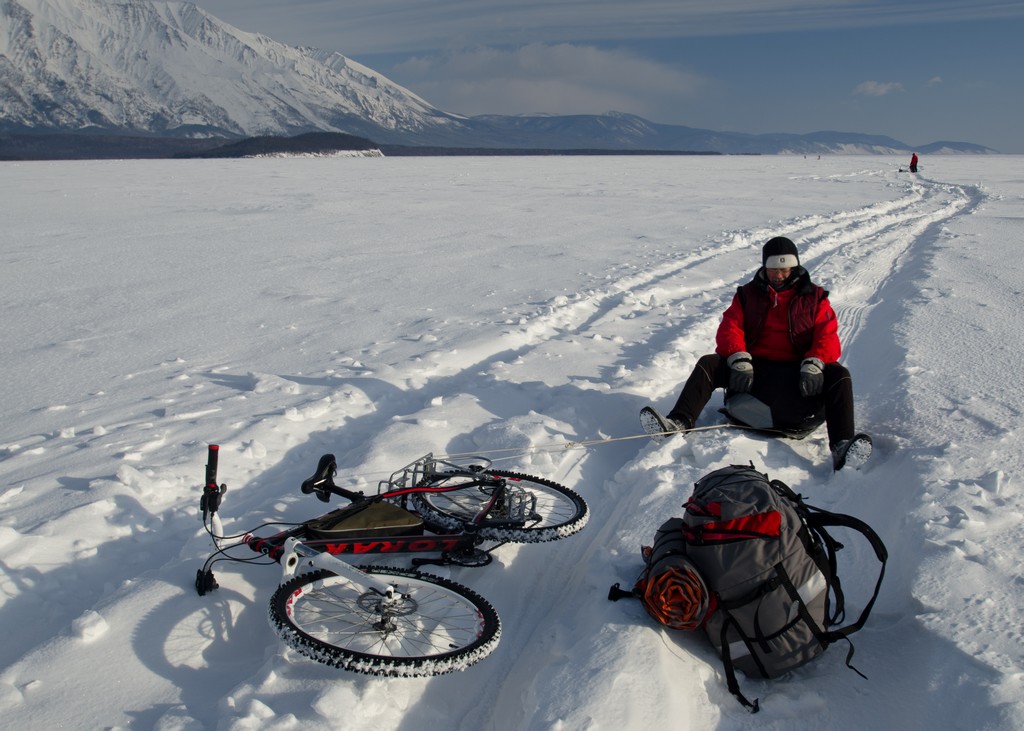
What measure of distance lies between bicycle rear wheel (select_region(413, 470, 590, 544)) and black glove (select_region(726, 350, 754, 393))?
1.76m

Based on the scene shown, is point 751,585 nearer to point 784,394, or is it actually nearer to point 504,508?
point 504,508

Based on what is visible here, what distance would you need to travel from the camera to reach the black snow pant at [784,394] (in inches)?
189

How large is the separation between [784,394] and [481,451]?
204 cm

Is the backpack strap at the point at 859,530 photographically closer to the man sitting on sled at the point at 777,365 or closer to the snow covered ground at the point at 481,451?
the snow covered ground at the point at 481,451

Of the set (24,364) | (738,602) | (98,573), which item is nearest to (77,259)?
(24,364)

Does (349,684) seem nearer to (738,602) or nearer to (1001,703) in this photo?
(738,602)

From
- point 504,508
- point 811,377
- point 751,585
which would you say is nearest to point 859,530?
point 751,585

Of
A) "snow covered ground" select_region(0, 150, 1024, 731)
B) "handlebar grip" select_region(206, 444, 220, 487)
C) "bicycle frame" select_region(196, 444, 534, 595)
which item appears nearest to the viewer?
"snow covered ground" select_region(0, 150, 1024, 731)

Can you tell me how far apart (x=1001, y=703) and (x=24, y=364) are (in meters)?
7.52

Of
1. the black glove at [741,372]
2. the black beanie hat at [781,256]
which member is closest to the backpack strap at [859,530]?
the black glove at [741,372]

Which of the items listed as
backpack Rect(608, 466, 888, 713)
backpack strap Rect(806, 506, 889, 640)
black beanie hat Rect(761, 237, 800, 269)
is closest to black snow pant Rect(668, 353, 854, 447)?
black beanie hat Rect(761, 237, 800, 269)

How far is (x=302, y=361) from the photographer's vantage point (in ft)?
22.6

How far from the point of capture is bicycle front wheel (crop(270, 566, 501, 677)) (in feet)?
9.08

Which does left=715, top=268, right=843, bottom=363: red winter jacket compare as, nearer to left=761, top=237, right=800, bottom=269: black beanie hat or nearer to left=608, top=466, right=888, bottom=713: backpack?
left=761, top=237, right=800, bottom=269: black beanie hat
